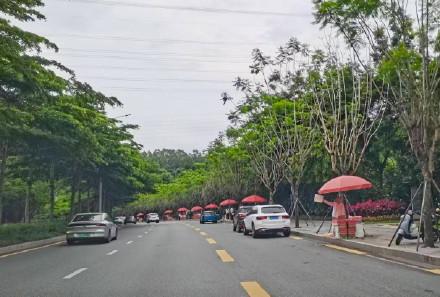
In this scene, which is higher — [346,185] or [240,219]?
[346,185]

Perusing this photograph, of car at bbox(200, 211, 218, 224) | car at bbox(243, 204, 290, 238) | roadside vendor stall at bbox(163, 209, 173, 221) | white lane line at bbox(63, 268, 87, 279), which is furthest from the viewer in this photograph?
roadside vendor stall at bbox(163, 209, 173, 221)

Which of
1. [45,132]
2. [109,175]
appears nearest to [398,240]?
[45,132]

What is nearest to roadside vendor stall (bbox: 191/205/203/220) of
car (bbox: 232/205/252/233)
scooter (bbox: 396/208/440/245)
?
car (bbox: 232/205/252/233)

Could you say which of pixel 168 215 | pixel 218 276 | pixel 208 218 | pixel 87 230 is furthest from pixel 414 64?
pixel 168 215

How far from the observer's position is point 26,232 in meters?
26.2

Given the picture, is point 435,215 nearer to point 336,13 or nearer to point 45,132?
point 336,13

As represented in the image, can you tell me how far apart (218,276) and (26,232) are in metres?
17.9

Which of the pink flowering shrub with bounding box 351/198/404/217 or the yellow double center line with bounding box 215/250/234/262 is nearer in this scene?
the yellow double center line with bounding box 215/250/234/262

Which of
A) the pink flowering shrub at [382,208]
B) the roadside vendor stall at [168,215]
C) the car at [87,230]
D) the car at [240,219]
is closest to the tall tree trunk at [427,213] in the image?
the car at [87,230]

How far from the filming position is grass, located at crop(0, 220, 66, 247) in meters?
22.9

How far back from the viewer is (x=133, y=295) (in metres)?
8.97

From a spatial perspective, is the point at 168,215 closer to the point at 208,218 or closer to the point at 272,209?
the point at 208,218

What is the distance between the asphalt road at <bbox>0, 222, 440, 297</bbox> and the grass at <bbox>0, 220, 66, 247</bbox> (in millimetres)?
7162

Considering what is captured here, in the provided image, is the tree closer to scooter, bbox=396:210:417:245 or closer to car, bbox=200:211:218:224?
scooter, bbox=396:210:417:245
